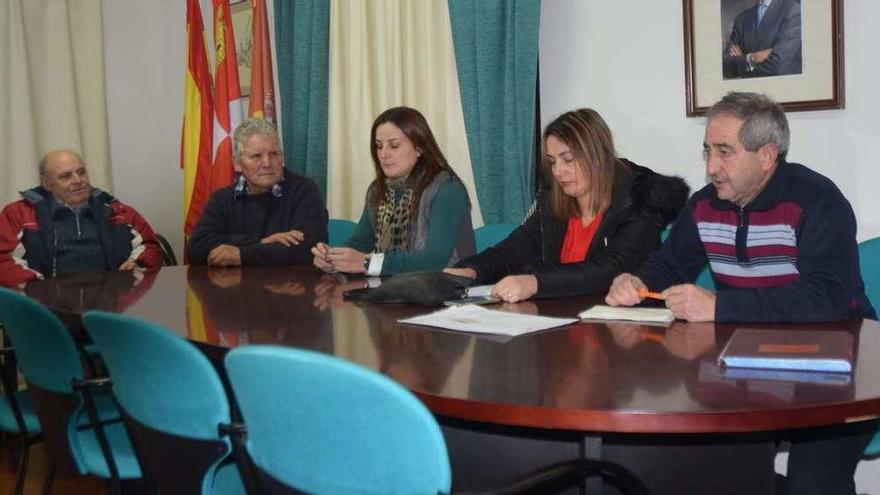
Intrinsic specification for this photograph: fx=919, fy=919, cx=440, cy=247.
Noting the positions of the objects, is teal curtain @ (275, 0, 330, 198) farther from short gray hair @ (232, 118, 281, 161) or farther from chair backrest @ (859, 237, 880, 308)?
chair backrest @ (859, 237, 880, 308)

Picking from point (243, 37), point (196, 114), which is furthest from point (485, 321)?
point (243, 37)

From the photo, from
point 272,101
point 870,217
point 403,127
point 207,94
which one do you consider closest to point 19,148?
point 207,94

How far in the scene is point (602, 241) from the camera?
2.56 metres

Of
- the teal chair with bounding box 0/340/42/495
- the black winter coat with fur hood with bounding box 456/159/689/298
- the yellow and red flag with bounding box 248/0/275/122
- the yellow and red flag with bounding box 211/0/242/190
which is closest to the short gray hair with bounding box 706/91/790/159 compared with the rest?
the black winter coat with fur hood with bounding box 456/159/689/298

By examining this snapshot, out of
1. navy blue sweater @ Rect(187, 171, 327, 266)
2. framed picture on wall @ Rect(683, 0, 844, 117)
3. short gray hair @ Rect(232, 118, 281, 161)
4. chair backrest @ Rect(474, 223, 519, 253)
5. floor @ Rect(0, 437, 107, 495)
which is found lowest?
floor @ Rect(0, 437, 107, 495)

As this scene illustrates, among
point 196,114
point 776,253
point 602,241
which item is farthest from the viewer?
point 196,114

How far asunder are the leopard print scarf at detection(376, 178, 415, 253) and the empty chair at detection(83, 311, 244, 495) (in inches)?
59.0

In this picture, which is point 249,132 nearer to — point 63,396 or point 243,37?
point 243,37

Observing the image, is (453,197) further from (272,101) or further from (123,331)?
(272,101)

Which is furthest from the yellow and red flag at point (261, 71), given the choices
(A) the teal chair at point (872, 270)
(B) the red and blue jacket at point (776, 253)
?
(A) the teal chair at point (872, 270)

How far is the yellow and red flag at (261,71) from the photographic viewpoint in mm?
4770

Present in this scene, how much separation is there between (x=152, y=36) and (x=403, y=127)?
119 inches

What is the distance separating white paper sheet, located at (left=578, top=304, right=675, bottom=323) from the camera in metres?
1.90

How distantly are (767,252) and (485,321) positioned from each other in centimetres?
72
